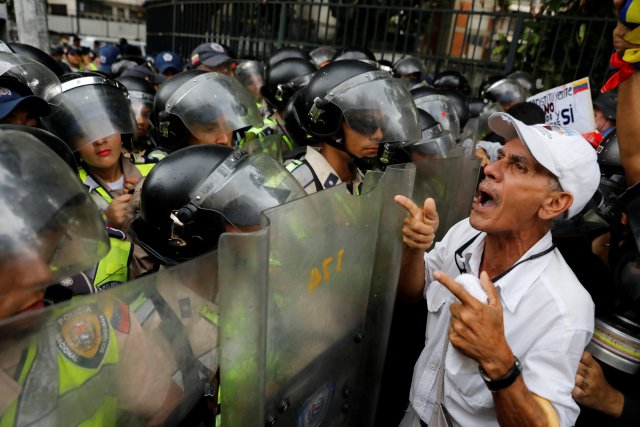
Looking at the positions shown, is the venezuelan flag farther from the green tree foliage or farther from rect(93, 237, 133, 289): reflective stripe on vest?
the green tree foliage

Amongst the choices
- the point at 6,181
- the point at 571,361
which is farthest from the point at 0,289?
the point at 571,361

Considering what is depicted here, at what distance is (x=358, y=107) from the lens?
2.45 m

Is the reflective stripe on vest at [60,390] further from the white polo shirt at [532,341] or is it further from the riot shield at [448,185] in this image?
the riot shield at [448,185]

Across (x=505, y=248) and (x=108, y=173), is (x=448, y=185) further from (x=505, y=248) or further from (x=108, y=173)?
(x=108, y=173)

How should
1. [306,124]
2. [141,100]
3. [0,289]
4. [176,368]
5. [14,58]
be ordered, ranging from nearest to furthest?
1. [0,289]
2. [176,368]
3. [306,124]
4. [14,58]
5. [141,100]

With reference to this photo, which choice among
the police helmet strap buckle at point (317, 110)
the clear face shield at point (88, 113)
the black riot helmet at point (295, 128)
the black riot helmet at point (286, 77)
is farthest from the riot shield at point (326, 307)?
the black riot helmet at point (286, 77)

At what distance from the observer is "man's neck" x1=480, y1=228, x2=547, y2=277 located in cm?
171

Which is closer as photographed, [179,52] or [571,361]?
[571,361]

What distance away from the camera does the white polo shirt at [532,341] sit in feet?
4.67

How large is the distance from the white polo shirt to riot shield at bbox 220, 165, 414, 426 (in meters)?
0.22

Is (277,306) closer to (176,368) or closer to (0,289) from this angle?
(176,368)

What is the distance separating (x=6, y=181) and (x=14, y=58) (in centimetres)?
230

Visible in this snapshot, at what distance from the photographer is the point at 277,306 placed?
1.25 metres

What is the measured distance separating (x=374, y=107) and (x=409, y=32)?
782 centimetres
